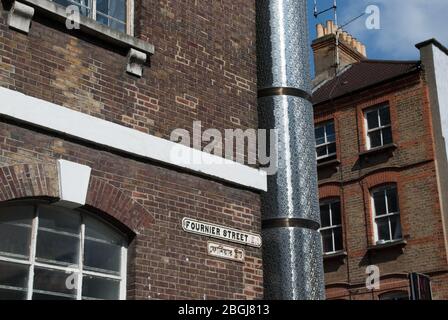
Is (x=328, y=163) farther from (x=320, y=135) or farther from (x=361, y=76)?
(x=361, y=76)

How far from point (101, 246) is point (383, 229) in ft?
50.1

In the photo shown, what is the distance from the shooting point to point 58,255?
7.09 meters

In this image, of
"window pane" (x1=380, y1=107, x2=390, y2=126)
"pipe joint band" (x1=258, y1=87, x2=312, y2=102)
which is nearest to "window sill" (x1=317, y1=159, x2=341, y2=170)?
"window pane" (x1=380, y1=107, x2=390, y2=126)

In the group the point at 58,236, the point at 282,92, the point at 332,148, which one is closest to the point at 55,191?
the point at 58,236

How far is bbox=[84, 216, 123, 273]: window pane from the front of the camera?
7.38m

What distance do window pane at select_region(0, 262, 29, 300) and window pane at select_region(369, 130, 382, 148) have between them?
17.1m

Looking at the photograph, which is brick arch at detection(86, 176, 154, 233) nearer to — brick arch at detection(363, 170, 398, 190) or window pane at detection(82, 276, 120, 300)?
window pane at detection(82, 276, 120, 300)

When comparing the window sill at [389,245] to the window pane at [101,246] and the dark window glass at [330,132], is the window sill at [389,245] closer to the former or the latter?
the dark window glass at [330,132]

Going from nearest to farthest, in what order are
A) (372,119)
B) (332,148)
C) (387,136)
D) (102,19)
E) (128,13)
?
(102,19) < (128,13) < (387,136) < (372,119) < (332,148)

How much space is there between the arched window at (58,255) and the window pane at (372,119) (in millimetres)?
16336

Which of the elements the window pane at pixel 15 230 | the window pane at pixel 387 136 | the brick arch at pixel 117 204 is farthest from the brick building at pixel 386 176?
the window pane at pixel 15 230
